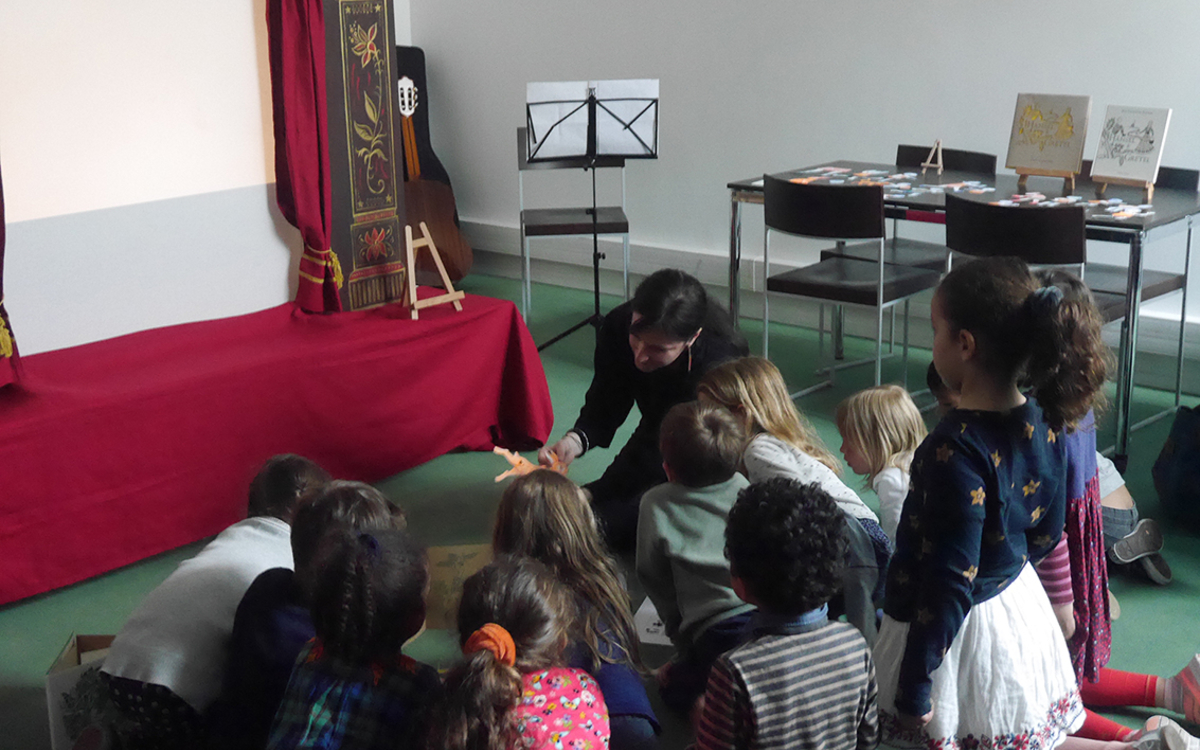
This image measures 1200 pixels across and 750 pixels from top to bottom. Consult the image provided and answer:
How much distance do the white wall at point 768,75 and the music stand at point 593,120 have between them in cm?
87

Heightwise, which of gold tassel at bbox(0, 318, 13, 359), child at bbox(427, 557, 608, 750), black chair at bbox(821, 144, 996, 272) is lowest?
child at bbox(427, 557, 608, 750)

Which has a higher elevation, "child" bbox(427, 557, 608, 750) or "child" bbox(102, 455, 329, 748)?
"child" bbox(427, 557, 608, 750)

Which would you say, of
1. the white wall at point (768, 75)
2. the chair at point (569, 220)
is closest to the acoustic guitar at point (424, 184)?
the white wall at point (768, 75)

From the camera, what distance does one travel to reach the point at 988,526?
155cm

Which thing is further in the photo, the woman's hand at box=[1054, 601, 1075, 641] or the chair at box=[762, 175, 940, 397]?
the chair at box=[762, 175, 940, 397]

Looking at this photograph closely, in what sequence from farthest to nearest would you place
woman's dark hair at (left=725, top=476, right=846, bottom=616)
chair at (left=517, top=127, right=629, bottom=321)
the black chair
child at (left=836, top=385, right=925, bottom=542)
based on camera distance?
1. chair at (left=517, top=127, right=629, bottom=321)
2. the black chair
3. child at (left=836, top=385, right=925, bottom=542)
4. woman's dark hair at (left=725, top=476, right=846, bottom=616)

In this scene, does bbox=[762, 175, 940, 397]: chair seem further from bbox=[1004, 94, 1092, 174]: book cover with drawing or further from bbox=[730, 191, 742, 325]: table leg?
bbox=[1004, 94, 1092, 174]: book cover with drawing

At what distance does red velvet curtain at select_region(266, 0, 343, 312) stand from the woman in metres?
1.15

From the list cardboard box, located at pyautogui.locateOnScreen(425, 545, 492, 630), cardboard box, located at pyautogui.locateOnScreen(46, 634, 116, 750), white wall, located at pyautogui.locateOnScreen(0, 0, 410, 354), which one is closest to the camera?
cardboard box, located at pyautogui.locateOnScreen(46, 634, 116, 750)

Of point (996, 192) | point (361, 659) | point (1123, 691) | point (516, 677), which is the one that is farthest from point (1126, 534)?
point (361, 659)

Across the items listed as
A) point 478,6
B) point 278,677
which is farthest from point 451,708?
point 478,6

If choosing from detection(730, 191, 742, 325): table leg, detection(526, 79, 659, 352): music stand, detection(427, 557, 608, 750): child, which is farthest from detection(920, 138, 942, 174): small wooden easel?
detection(427, 557, 608, 750): child

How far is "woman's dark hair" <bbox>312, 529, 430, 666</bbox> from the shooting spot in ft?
4.97

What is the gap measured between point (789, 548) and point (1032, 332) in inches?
17.3
